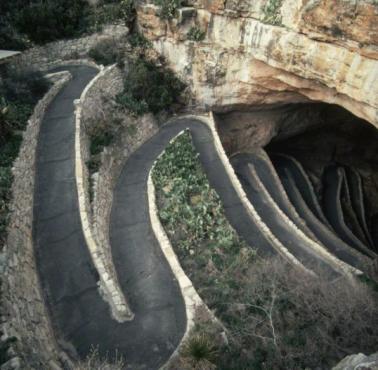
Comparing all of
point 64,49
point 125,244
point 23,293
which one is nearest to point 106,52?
point 64,49

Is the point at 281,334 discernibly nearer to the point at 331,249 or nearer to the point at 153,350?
the point at 153,350

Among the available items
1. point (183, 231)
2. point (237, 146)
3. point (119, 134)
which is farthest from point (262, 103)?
point (183, 231)

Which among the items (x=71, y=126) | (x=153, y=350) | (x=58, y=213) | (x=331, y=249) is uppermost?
(x=71, y=126)

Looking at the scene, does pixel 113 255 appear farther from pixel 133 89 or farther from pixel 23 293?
pixel 133 89

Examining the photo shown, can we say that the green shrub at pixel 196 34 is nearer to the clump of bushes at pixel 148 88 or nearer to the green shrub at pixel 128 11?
the clump of bushes at pixel 148 88

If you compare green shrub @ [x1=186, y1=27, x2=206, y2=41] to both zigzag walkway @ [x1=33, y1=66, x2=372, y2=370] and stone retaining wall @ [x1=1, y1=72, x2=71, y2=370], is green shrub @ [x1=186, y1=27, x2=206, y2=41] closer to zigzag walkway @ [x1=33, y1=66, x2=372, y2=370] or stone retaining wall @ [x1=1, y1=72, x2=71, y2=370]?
zigzag walkway @ [x1=33, y1=66, x2=372, y2=370]

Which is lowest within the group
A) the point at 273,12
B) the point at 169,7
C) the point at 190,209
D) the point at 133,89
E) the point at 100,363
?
the point at 100,363

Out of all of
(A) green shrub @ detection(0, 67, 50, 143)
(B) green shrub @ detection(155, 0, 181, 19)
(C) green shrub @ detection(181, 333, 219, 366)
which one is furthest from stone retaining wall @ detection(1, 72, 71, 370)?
(B) green shrub @ detection(155, 0, 181, 19)

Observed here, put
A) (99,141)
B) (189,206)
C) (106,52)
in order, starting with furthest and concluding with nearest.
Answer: (106,52) < (99,141) < (189,206)
